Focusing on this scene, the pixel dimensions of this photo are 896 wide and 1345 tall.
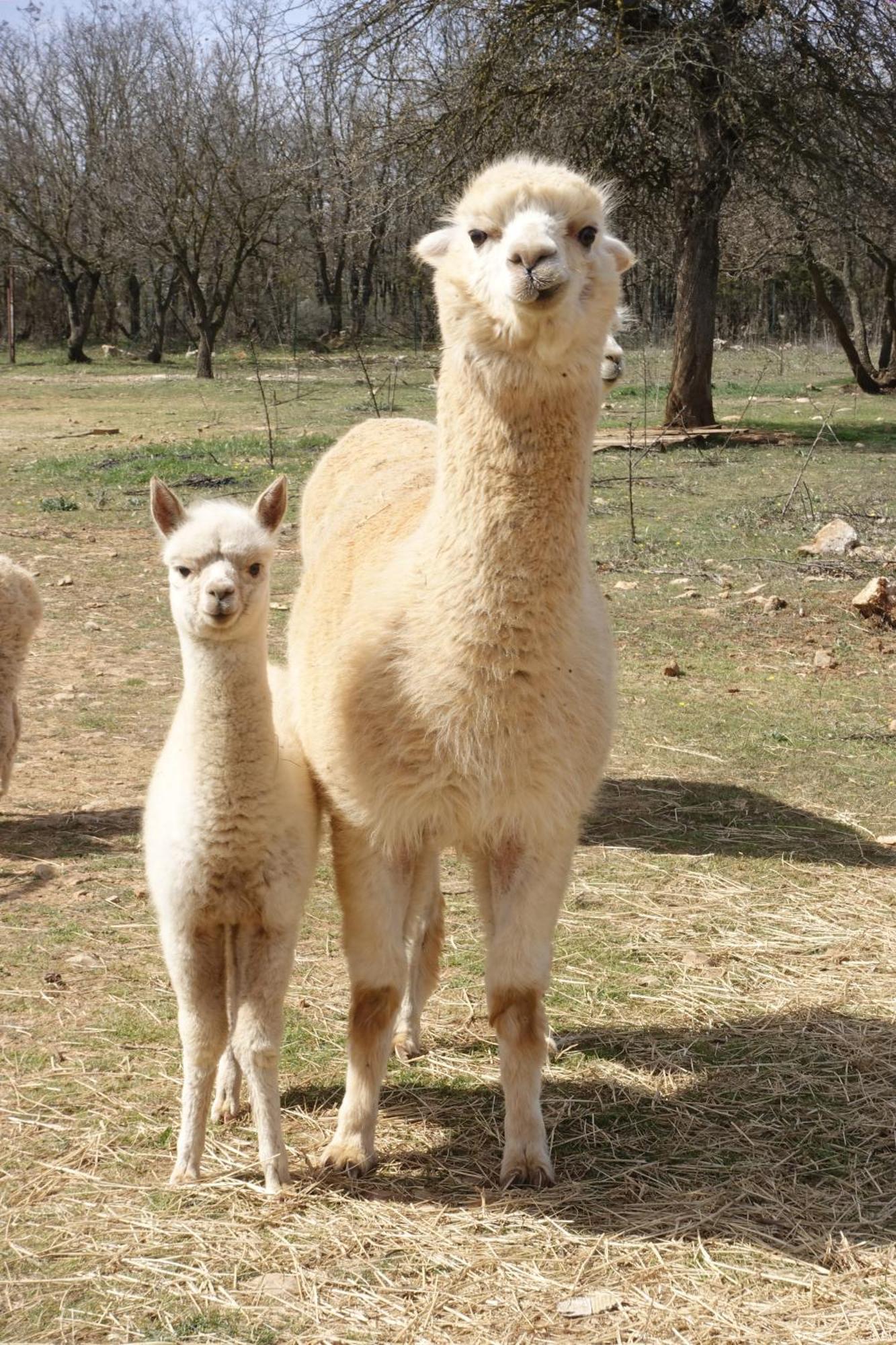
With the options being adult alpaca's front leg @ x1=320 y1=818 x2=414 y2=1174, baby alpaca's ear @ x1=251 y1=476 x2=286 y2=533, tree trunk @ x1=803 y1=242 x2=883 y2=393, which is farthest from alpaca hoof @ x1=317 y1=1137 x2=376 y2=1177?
tree trunk @ x1=803 y1=242 x2=883 y2=393

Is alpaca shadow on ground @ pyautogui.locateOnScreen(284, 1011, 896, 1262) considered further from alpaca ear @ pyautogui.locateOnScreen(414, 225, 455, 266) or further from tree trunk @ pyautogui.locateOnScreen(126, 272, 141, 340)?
tree trunk @ pyautogui.locateOnScreen(126, 272, 141, 340)

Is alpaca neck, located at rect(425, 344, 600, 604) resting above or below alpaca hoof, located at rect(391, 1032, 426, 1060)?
above

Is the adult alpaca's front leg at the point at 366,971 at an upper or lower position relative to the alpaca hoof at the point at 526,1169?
upper

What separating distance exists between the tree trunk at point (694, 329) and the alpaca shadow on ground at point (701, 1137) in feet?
49.5

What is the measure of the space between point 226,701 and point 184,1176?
113 centimetres

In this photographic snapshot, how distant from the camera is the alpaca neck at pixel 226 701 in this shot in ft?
10.8

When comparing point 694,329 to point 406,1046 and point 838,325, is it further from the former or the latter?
point 406,1046

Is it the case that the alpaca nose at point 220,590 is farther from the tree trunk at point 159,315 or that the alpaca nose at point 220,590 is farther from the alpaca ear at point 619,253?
the tree trunk at point 159,315

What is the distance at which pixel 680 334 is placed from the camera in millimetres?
18891

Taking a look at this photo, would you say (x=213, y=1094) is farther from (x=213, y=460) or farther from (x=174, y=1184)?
(x=213, y=460)

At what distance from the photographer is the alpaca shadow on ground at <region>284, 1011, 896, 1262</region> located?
10.9 ft

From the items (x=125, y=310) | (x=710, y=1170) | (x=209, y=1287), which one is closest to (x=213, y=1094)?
(x=209, y=1287)

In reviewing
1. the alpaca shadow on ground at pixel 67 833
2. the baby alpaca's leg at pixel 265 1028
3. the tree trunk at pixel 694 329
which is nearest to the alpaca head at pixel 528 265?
the baby alpaca's leg at pixel 265 1028

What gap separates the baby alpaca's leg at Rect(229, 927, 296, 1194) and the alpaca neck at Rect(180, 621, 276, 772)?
44 centimetres
